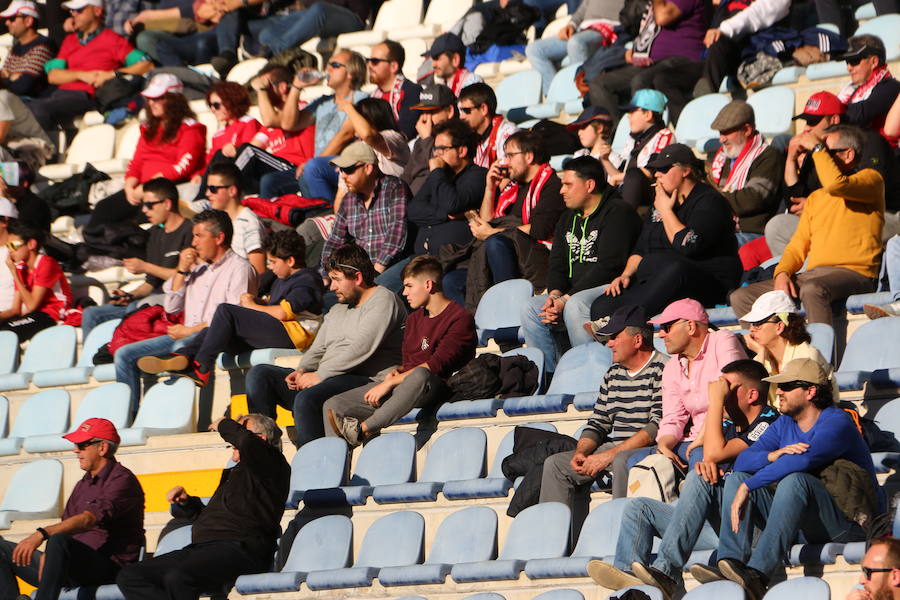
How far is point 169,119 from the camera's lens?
10344 millimetres

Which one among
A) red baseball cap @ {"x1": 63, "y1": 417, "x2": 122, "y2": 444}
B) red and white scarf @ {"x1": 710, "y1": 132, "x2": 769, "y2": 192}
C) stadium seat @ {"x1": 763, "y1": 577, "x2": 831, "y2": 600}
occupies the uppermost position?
red and white scarf @ {"x1": 710, "y1": 132, "x2": 769, "y2": 192}

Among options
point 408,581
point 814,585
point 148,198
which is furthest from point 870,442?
point 148,198

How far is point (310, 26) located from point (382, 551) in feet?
20.4

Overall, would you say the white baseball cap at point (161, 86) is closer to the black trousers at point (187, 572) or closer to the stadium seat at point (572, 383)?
the stadium seat at point (572, 383)

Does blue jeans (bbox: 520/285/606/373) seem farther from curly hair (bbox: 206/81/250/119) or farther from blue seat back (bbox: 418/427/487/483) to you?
curly hair (bbox: 206/81/250/119)

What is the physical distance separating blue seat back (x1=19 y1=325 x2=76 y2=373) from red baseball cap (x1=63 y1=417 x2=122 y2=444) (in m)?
1.96

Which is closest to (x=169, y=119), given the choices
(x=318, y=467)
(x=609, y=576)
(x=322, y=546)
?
(x=318, y=467)

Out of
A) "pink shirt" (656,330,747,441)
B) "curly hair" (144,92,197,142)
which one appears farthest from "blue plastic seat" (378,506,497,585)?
"curly hair" (144,92,197,142)

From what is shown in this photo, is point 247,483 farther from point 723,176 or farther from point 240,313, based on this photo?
point 723,176

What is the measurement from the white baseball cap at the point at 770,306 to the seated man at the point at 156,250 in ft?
13.8

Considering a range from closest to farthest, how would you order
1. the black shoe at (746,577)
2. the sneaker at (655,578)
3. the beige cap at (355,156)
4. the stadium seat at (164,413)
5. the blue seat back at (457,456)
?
the black shoe at (746,577) < the sneaker at (655,578) < the blue seat back at (457,456) < the stadium seat at (164,413) < the beige cap at (355,156)

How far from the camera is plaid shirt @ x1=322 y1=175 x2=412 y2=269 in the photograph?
833 centimetres

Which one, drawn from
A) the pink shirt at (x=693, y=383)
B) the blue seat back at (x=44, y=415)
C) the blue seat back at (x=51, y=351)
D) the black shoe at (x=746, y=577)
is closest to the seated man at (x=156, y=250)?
the blue seat back at (x=51, y=351)

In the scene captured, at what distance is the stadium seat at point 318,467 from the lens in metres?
6.77
